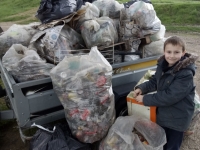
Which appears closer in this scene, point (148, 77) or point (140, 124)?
point (140, 124)

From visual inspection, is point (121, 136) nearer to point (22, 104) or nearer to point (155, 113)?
point (155, 113)

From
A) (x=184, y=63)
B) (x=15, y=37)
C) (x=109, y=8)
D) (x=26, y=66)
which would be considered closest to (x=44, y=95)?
(x=26, y=66)

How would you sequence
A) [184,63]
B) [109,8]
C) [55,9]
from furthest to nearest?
[109,8] → [55,9] → [184,63]

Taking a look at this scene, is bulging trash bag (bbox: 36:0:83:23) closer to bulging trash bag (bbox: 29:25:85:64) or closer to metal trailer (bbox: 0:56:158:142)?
bulging trash bag (bbox: 29:25:85:64)

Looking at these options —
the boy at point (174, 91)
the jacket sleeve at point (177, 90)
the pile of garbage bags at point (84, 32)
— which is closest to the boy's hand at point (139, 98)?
the boy at point (174, 91)

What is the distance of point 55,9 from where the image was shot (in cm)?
296

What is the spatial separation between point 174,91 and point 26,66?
151 cm

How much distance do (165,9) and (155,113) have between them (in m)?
10.3

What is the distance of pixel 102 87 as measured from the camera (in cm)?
230

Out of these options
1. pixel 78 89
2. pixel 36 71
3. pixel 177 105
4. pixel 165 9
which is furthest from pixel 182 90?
pixel 165 9

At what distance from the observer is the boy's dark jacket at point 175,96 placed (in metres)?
2.18

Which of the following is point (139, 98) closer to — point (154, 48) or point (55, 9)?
point (154, 48)

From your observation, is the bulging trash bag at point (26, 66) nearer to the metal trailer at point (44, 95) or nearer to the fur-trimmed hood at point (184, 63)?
the metal trailer at point (44, 95)

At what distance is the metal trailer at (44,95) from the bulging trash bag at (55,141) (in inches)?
5.4
